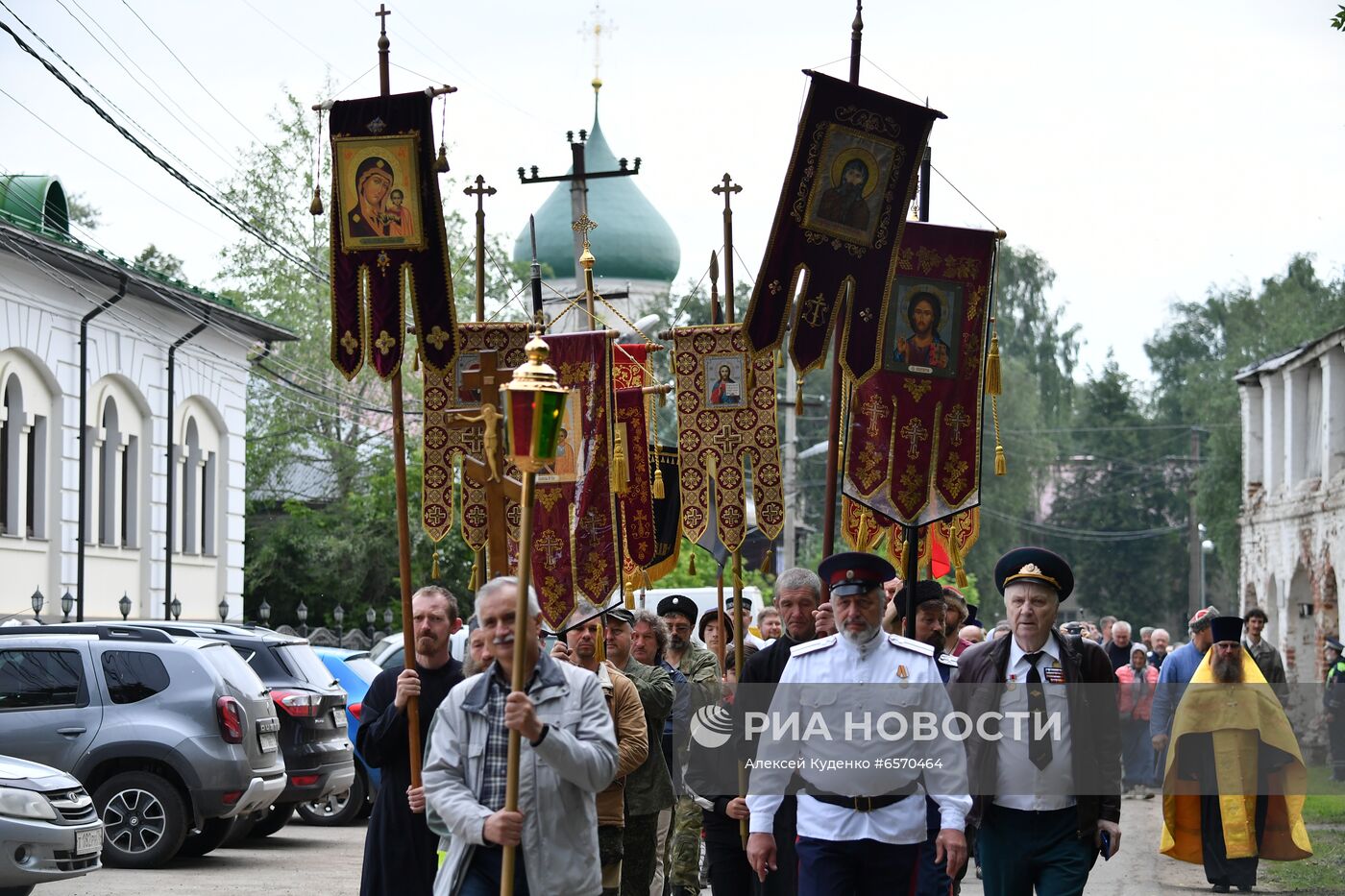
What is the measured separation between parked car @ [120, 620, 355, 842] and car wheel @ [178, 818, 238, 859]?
0.25 meters

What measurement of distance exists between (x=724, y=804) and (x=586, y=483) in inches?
113

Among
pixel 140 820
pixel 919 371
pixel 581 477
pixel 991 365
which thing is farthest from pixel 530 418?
pixel 140 820

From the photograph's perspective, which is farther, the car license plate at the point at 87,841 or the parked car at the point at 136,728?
the parked car at the point at 136,728

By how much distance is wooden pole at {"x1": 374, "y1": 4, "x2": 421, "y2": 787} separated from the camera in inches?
349

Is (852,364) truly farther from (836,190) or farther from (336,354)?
(336,354)

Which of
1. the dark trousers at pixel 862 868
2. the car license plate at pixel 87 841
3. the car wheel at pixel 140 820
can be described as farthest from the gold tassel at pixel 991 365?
the car wheel at pixel 140 820

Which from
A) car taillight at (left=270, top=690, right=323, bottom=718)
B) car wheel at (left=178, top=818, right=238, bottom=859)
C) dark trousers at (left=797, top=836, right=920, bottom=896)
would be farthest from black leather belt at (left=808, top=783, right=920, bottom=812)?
car taillight at (left=270, top=690, right=323, bottom=718)

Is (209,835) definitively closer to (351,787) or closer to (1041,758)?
(351,787)

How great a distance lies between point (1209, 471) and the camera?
62.0 m

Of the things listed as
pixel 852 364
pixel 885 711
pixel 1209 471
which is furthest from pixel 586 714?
pixel 1209 471

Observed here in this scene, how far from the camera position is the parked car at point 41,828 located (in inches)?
508

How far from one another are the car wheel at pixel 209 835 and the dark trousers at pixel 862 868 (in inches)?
373

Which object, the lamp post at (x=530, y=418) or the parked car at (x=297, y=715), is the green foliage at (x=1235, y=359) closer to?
the parked car at (x=297, y=715)

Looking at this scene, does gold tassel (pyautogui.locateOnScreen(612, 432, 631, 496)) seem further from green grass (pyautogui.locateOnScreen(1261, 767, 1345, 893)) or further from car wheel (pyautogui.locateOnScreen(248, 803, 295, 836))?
car wheel (pyautogui.locateOnScreen(248, 803, 295, 836))
